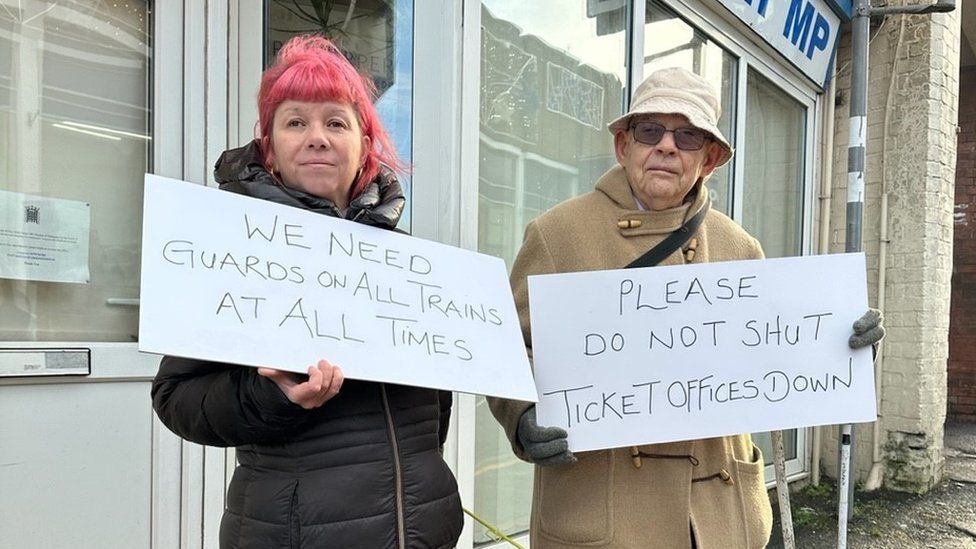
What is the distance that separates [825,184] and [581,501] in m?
4.72

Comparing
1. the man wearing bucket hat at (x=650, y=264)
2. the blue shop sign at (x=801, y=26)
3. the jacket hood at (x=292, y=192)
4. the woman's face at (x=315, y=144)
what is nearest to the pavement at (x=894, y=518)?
the man wearing bucket hat at (x=650, y=264)

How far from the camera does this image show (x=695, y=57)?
411 centimetres

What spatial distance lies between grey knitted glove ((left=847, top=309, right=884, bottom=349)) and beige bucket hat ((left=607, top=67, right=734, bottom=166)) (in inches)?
18.1

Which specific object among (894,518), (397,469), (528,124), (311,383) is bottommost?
(894,518)

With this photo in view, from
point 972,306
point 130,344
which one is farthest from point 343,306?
point 972,306

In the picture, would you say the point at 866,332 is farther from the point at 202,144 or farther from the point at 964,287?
the point at 964,287

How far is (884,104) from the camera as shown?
5.05 meters

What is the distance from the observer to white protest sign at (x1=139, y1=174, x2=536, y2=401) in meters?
1.01

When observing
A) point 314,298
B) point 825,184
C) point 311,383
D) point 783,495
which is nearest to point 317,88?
point 314,298

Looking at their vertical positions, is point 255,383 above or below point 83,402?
above

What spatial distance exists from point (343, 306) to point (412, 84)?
5.41 ft

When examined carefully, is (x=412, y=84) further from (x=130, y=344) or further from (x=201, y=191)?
(x=201, y=191)

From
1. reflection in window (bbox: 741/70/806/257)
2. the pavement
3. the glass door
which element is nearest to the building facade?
the glass door

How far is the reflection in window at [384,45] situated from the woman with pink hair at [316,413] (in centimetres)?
132
